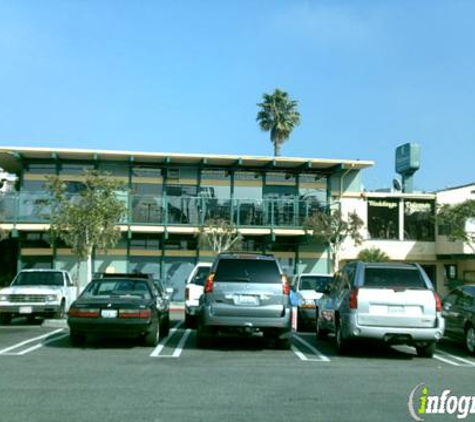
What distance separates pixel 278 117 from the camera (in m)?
43.4

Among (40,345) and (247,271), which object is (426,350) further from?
(40,345)

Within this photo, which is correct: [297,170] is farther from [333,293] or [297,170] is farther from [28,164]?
[333,293]

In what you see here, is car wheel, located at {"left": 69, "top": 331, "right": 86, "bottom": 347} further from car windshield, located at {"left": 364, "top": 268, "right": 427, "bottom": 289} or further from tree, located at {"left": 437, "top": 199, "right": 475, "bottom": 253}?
tree, located at {"left": 437, "top": 199, "right": 475, "bottom": 253}

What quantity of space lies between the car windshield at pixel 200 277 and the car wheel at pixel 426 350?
6.63 metres

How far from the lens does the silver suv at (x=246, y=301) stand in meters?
13.1

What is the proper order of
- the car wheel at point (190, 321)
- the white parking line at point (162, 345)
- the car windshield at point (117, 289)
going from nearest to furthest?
the white parking line at point (162, 345) → the car windshield at point (117, 289) → the car wheel at point (190, 321)

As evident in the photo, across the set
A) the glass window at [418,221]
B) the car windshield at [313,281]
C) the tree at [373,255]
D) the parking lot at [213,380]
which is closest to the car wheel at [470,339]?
the parking lot at [213,380]

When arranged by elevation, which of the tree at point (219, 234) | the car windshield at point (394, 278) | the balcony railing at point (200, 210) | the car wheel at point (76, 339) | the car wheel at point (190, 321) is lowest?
the car wheel at point (76, 339)

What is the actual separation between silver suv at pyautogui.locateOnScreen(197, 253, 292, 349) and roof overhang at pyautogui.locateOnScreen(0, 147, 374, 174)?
16303mm

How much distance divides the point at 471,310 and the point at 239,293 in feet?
16.4

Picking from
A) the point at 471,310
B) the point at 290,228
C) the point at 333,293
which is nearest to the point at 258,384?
the point at 333,293

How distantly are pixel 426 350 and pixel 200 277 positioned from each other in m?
7.32

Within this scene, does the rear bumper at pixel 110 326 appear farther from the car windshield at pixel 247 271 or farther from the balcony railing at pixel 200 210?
the balcony railing at pixel 200 210

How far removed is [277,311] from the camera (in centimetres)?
1312
